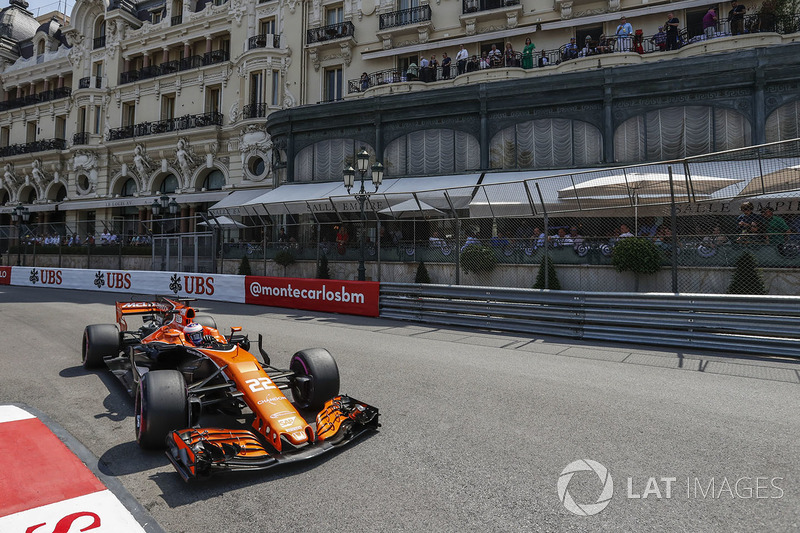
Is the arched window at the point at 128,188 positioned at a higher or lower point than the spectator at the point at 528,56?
lower

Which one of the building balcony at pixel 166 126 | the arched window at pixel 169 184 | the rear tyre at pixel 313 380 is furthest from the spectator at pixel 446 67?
the arched window at pixel 169 184

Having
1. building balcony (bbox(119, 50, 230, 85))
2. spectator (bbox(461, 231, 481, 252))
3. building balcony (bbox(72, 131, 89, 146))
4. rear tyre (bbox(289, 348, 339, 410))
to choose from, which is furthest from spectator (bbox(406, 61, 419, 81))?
building balcony (bbox(72, 131, 89, 146))

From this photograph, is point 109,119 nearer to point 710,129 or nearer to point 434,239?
point 434,239

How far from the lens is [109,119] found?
32000 mm

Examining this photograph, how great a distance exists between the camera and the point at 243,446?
10.3 ft

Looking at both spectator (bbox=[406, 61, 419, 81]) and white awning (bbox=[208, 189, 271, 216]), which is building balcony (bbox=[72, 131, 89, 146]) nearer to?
white awning (bbox=[208, 189, 271, 216])

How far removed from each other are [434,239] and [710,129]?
36.4ft

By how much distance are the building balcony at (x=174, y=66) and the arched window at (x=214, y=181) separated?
6691mm

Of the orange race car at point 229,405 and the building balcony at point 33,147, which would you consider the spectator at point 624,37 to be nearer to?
the orange race car at point 229,405

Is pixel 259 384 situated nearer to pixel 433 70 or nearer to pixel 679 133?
pixel 679 133

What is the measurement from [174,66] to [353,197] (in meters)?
20.3

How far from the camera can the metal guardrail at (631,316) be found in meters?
7.05

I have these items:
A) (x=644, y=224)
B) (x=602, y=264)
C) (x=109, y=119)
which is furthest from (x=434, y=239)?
(x=109, y=119)

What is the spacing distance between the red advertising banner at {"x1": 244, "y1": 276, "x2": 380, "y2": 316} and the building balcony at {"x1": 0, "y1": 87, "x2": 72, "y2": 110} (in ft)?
103
